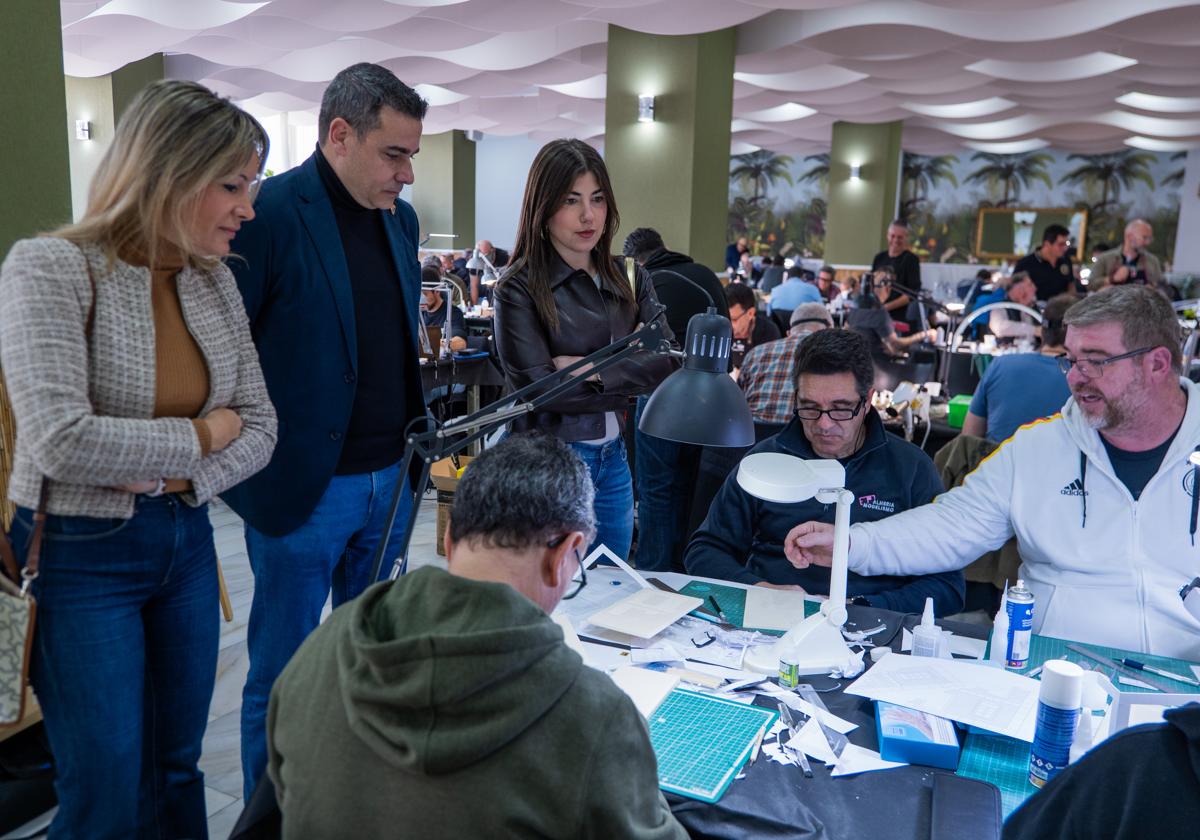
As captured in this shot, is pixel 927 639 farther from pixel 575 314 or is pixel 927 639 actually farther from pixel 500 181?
pixel 500 181

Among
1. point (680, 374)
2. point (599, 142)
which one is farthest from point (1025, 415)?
point (599, 142)

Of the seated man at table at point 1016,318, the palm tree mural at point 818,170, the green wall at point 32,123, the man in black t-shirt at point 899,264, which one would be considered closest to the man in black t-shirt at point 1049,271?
the seated man at table at point 1016,318

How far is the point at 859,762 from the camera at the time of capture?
1367mm

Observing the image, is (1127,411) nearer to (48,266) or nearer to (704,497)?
(704,497)

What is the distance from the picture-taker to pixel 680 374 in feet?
5.05

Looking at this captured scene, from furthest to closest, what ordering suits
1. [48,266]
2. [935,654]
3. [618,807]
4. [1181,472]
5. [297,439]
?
[1181,472]
[297,439]
[935,654]
[48,266]
[618,807]

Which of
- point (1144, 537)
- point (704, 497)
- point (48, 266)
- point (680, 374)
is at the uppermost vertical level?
point (48, 266)

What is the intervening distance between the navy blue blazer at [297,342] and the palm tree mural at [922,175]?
1985cm

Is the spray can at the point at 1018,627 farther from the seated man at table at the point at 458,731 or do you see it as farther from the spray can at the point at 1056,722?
the seated man at table at the point at 458,731

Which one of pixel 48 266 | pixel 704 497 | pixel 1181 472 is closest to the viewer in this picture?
pixel 48 266

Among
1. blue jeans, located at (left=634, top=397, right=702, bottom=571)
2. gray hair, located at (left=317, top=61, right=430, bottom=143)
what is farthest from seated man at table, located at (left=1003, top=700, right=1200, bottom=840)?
blue jeans, located at (left=634, top=397, right=702, bottom=571)

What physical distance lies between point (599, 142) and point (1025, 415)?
16.2 metres

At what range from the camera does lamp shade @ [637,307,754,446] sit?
4.89 feet

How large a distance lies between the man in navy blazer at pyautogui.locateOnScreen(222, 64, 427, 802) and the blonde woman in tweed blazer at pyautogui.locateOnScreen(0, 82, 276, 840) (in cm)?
19
